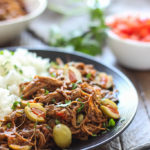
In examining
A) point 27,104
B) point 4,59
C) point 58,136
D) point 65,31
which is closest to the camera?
point 58,136

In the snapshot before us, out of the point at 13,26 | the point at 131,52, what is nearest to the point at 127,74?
the point at 131,52

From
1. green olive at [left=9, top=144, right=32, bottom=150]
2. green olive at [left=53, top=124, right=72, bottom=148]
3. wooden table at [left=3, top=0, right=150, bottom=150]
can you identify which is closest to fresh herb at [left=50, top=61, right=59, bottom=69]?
wooden table at [left=3, top=0, right=150, bottom=150]

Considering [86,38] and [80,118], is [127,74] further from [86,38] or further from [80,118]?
[80,118]

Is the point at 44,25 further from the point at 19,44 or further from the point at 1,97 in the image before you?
the point at 1,97

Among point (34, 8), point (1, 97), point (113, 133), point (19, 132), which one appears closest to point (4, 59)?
point (1, 97)

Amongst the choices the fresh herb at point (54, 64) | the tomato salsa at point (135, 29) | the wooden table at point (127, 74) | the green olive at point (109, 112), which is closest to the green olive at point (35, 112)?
the green olive at point (109, 112)

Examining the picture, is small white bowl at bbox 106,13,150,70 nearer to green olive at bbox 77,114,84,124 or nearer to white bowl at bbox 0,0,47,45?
white bowl at bbox 0,0,47,45

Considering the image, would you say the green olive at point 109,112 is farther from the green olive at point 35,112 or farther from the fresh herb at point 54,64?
the fresh herb at point 54,64
